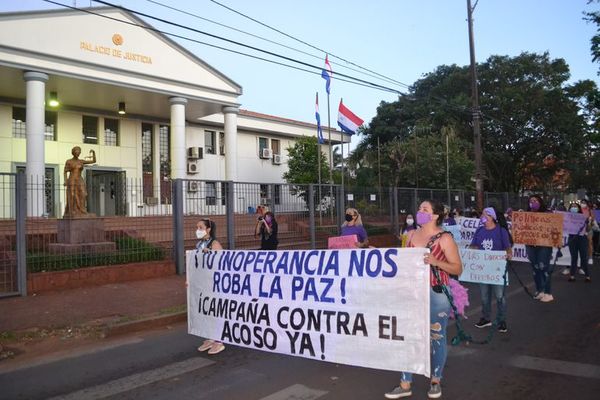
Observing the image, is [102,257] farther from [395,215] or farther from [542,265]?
[395,215]

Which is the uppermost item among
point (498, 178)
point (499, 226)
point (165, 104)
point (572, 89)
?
point (572, 89)

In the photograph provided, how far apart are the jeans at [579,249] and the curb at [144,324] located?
860cm

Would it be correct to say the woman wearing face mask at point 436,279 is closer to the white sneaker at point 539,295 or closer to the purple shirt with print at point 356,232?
the purple shirt with print at point 356,232

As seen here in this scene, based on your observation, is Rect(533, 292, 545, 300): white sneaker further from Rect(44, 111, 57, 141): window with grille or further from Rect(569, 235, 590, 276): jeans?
Rect(44, 111, 57, 141): window with grille

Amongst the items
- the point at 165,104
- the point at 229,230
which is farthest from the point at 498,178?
the point at 229,230

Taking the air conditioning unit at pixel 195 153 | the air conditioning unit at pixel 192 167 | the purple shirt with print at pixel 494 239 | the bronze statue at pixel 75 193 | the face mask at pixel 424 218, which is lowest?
the purple shirt with print at pixel 494 239

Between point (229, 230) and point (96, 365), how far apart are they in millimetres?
7657

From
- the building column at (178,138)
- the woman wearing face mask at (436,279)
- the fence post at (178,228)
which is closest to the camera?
the woman wearing face mask at (436,279)

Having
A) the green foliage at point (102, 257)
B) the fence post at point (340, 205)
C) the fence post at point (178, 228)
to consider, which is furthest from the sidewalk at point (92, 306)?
the fence post at point (340, 205)

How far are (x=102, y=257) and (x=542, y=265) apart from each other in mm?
9034

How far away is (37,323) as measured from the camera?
789 cm

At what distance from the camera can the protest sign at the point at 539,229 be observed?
9266 mm

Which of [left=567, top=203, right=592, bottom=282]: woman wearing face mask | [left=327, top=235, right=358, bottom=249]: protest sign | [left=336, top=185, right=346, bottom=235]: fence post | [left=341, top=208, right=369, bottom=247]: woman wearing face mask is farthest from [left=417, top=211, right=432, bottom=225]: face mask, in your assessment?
[left=336, top=185, right=346, bottom=235]: fence post

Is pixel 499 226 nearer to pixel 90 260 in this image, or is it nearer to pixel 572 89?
pixel 90 260
